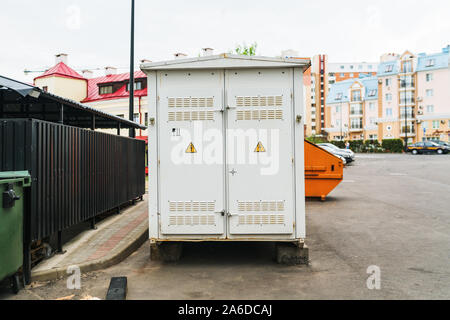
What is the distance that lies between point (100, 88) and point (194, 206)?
4181 centimetres

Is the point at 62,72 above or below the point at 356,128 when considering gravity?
above

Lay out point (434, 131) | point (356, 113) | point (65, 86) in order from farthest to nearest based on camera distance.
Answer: point (356, 113), point (434, 131), point (65, 86)

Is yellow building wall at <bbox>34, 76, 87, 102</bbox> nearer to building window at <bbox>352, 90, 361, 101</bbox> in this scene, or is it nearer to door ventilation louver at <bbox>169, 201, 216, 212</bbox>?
door ventilation louver at <bbox>169, 201, 216, 212</bbox>

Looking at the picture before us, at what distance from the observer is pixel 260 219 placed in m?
5.78

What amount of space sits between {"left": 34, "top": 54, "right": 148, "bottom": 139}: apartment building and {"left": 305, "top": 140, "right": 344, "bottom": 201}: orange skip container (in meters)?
27.7

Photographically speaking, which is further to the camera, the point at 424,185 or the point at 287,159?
the point at 424,185

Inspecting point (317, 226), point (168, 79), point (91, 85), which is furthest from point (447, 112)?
point (168, 79)

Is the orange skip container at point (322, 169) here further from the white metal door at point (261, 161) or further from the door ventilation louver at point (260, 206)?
the door ventilation louver at point (260, 206)

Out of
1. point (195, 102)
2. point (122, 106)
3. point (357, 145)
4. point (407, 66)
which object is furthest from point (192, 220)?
point (407, 66)

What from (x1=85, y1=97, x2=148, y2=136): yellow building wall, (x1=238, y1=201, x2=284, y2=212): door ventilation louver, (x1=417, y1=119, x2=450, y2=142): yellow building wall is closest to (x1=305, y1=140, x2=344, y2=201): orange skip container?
(x1=238, y1=201, x2=284, y2=212): door ventilation louver

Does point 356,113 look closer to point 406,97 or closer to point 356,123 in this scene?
point 356,123

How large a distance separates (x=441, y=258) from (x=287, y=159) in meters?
3.01
